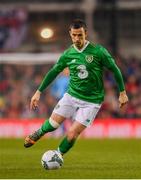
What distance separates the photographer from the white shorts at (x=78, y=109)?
1454 centimetres

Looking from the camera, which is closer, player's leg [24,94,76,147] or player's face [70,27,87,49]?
player's face [70,27,87,49]

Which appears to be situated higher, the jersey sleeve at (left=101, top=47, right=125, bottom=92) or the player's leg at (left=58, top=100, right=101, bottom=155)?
the jersey sleeve at (left=101, top=47, right=125, bottom=92)

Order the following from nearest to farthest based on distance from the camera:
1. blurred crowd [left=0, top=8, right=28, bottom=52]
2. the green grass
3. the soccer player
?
the green grass → the soccer player → blurred crowd [left=0, top=8, right=28, bottom=52]

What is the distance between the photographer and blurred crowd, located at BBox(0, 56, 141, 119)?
89.6ft

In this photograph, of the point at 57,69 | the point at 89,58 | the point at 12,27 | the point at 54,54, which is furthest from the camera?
the point at 12,27

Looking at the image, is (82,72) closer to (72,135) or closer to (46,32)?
(72,135)

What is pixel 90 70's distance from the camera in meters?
14.6

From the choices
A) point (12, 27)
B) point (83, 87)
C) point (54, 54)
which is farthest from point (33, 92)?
point (83, 87)

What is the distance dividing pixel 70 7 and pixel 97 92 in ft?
65.4

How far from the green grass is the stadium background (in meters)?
2.91

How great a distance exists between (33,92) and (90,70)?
1299 centimetres

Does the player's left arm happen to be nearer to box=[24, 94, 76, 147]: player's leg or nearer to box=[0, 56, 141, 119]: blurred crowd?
box=[24, 94, 76, 147]: player's leg

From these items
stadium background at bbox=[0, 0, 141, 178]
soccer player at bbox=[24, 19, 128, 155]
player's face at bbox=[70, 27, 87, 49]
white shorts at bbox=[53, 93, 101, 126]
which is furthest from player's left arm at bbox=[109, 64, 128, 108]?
stadium background at bbox=[0, 0, 141, 178]

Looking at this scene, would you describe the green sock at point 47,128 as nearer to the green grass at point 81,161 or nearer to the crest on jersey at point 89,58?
the green grass at point 81,161
